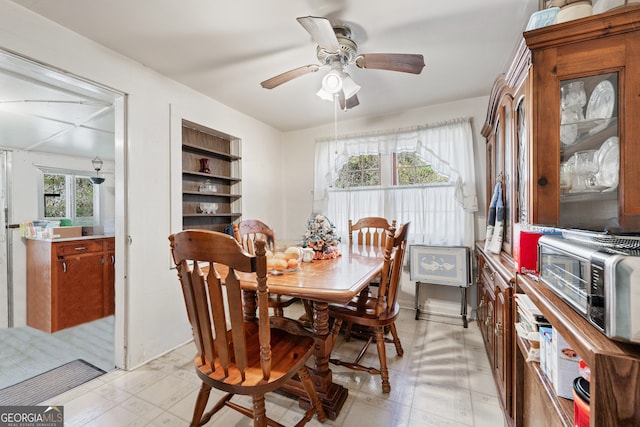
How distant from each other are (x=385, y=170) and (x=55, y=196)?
4.70 meters

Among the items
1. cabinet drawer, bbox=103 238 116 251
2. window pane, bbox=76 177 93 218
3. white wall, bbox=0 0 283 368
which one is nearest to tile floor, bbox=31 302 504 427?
white wall, bbox=0 0 283 368

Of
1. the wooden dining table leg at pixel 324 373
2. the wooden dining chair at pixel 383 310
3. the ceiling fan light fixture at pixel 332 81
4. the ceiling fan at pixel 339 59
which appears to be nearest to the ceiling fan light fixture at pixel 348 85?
the ceiling fan at pixel 339 59

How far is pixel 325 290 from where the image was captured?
1.23m

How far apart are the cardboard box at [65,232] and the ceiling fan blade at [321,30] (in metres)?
3.23

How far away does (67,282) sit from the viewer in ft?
8.99

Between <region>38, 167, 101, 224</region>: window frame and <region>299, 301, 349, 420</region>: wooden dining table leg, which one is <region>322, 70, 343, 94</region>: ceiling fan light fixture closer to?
<region>299, 301, 349, 420</region>: wooden dining table leg

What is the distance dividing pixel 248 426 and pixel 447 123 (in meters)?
3.14

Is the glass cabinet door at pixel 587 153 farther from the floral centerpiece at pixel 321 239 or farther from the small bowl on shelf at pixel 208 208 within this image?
the small bowl on shelf at pixel 208 208

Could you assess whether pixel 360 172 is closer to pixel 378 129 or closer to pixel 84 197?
pixel 378 129

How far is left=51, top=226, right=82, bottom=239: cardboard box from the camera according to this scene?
2.78m

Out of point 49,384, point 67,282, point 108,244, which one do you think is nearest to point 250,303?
point 49,384

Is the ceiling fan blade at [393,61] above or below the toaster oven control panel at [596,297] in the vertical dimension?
above

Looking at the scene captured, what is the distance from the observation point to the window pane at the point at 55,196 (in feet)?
12.2

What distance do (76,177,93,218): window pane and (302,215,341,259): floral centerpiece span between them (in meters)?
4.26
